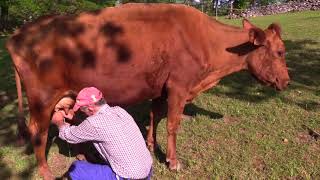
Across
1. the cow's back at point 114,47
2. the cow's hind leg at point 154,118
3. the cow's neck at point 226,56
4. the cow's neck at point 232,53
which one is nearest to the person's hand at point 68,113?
the cow's back at point 114,47

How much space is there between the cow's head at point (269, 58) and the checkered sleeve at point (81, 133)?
9.87 feet

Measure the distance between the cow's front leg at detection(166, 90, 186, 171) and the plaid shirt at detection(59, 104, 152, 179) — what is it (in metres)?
1.39

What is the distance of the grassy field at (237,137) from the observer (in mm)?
6094

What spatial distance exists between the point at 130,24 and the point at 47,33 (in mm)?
1099

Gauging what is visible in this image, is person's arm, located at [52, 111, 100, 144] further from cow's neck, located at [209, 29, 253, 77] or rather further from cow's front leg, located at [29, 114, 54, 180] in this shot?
cow's neck, located at [209, 29, 253, 77]

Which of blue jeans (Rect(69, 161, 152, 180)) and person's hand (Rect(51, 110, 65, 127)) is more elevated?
person's hand (Rect(51, 110, 65, 127))

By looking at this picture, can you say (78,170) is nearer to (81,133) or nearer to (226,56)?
(81,133)

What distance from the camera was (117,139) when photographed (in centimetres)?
455

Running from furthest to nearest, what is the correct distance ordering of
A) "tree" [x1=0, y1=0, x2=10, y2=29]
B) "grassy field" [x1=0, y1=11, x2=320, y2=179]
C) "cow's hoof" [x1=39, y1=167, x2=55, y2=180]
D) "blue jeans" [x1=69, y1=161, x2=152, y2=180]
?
"tree" [x1=0, y1=0, x2=10, y2=29], "grassy field" [x1=0, y1=11, x2=320, y2=179], "cow's hoof" [x1=39, y1=167, x2=55, y2=180], "blue jeans" [x1=69, y1=161, x2=152, y2=180]

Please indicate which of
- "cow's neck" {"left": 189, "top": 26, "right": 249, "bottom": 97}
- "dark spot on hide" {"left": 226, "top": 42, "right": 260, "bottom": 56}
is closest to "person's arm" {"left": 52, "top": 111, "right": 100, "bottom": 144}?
"cow's neck" {"left": 189, "top": 26, "right": 249, "bottom": 97}

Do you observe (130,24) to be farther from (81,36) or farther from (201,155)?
(201,155)

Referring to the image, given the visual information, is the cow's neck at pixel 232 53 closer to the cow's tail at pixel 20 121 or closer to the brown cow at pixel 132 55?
the brown cow at pixel 132 55

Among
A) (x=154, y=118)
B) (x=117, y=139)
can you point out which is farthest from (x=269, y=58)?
(x=117, y=139)

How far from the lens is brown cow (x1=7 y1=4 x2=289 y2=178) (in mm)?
5652
